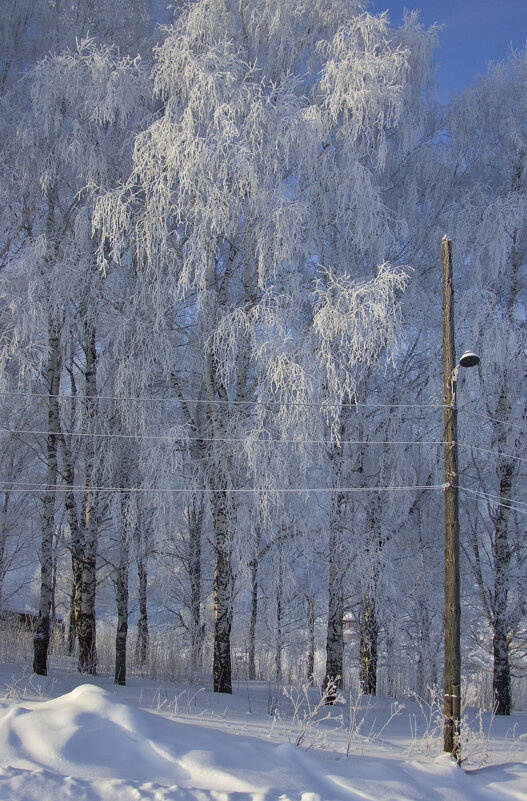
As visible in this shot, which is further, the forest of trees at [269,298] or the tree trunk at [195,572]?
the tree trunk at [195,572]

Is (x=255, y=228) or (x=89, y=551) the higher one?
(x=255, y=228)

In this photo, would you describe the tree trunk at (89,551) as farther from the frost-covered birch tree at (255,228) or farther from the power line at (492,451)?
the power line at (492,451)

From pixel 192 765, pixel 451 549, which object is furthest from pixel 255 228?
pixel 192 765

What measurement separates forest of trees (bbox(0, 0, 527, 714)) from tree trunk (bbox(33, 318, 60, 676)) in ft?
0.21

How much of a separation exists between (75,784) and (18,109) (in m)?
12.8

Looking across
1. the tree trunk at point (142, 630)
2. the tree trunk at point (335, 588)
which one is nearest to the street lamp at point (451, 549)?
the tree trunk at point (335, 588)

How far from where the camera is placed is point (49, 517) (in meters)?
12.4

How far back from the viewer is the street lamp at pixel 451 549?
731cm

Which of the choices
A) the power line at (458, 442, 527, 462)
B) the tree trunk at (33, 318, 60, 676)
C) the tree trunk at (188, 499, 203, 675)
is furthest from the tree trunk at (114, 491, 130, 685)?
the power line at (458, 442, 527, 462)

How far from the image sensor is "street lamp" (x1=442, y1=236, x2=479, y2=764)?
731 centimetres

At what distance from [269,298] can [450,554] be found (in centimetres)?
532

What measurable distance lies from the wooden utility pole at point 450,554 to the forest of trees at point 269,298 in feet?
4.93

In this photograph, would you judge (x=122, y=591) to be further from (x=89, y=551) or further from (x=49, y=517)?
(x=49, y=517)

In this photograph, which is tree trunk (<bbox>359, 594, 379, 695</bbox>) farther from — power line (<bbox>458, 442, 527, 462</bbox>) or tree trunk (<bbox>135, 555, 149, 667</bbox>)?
tree trunk (<bbox>135, 555, 149, 667</bbox>)
